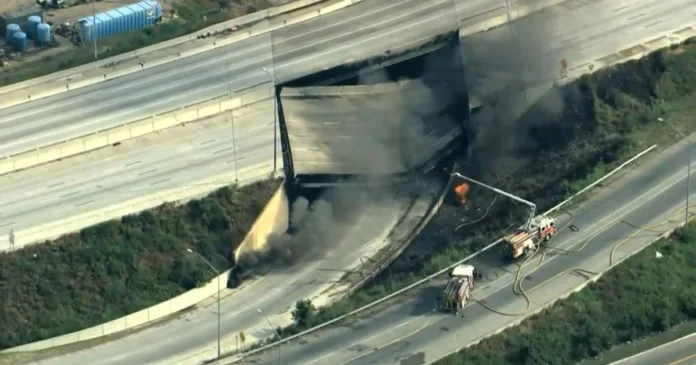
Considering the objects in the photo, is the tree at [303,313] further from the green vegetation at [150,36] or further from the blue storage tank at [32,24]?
the blue storage tank at [32,24]

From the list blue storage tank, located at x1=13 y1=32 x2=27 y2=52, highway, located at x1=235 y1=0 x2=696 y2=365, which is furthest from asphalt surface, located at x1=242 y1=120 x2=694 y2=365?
blue storage tank, located at x1=13 y1=32 x2=27 y2=52

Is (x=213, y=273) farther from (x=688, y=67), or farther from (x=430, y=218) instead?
(x=688, y=67)

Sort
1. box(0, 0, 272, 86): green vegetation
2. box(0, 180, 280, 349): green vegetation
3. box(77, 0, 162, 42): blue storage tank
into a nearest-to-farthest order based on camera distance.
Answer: box(0, 180, 280, 349): green vegetation, box(0, 0, 272, 86): green vegetation, box(77, 0, 162, 42): blue storage tank

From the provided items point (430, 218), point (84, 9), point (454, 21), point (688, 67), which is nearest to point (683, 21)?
point (688, 67)

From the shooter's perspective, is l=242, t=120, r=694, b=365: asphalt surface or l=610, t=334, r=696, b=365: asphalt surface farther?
l=610, t=334, r=696, b=365: asphalt surface

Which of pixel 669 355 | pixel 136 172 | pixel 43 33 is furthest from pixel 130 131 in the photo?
pixel 669 355

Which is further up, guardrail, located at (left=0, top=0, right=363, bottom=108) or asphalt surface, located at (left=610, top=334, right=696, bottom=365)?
guardrail, located at (left=0, top=0, right=363, bottom=108)

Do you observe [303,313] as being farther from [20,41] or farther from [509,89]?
[20,41]

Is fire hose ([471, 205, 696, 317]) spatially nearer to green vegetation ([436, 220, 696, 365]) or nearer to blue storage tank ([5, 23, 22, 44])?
green vegetation ([436, 220, 696, 365])
